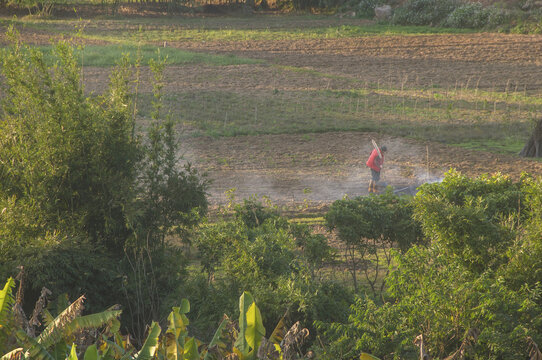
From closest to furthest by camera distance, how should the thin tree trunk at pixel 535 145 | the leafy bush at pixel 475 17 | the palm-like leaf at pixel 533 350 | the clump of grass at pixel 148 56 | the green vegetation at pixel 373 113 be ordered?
1. the palm-like leaf at pixel 533 350
2. the thin tree trunk at pixel 535 145
3. the green vegetation at pixel 373 113
4. the clump of grass at pixel 148 56
5. the leafy bush at pixel 475 17

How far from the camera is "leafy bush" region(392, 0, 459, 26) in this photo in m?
39.3

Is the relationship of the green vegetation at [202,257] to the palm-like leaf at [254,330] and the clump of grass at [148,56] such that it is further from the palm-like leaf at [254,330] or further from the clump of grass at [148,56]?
the clump of grass at [148,56]

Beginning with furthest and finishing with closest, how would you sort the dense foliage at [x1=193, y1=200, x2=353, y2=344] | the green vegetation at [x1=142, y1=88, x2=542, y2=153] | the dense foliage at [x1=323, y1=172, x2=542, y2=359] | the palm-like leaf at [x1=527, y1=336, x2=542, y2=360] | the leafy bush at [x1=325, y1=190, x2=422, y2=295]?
the green vegetation at [x1=142, y1=88, x2=542, y2=153] → the leafy bush at [x1=325, y1=190, x2=422, y2=295] → the dense foliage at [x1=193, y1=200, x2=353, y2=344] → the dense foliage at [x1=323, y1=172, x2=542, y2=359] → the palm-like leaf at [x1=527, y1=336, x2=542, y2=360]

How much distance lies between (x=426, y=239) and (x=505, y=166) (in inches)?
309

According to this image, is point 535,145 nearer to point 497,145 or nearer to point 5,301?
point 497,145

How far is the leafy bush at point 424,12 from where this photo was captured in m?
39.3

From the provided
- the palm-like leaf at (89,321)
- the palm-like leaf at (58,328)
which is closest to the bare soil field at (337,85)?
the palm-like leaf at (89,321)

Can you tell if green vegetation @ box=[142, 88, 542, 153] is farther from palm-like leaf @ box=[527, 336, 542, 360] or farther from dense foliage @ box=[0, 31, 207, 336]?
palm-like leaf @ box=[527, 336, 542, 360]

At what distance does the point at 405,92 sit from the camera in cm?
2545

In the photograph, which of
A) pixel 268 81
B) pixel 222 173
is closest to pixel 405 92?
pixel 268 81

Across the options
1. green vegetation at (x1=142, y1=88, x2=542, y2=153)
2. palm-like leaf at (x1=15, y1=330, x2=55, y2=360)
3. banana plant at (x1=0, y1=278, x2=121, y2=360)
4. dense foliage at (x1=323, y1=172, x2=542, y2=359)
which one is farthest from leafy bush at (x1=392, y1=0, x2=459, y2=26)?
palm-like leaf at (x1=15, y1=330, x2=55, y2=360)

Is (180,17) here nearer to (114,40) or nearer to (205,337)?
(114,40)

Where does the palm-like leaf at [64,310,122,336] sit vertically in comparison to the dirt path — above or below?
above

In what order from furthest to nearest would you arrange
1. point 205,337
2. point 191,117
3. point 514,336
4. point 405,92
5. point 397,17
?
1. point 397,17
2. point 405,92
3. point 191,117
4. point 205,337
5. point 514,336
